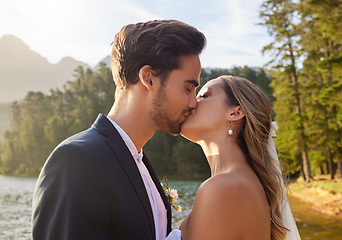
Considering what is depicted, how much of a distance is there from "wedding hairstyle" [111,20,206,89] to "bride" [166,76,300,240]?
53cm

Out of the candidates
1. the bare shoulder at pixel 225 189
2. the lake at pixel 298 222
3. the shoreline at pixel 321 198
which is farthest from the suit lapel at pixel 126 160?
the shoreline at pixel 321 198

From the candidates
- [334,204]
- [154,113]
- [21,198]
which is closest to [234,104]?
[154,113]

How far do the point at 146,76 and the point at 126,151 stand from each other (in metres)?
0.56

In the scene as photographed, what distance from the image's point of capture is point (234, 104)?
2.85 metres

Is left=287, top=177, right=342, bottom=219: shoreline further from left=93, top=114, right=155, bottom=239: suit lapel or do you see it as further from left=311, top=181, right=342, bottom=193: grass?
left=93, top=114, right=155, bottom=239: suit lapel

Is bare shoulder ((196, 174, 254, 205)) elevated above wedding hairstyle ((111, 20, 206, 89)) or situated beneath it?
situated beneath

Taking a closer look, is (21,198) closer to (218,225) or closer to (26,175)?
(218,225)

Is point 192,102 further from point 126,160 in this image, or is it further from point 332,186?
point 332,186

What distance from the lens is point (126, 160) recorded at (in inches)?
83.3

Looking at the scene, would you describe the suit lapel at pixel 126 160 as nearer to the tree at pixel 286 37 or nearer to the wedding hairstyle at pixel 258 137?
the wedding hairstyle at pixel 258 137

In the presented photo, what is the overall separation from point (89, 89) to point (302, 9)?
180 feet

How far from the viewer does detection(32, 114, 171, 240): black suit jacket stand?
1639mm

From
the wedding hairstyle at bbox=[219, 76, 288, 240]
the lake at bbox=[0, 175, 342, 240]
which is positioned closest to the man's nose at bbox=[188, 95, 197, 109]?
the wedding hairstyle at bbox=[219, 76, 288, 240]

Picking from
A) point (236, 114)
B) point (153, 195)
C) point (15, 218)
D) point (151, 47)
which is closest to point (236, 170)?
point (236, 114)
